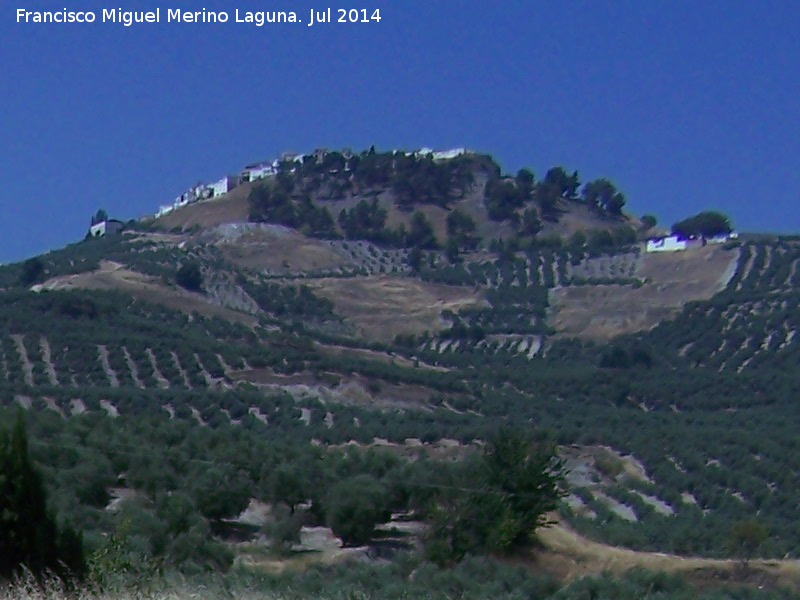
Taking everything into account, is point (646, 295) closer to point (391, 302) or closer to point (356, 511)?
point (391, 302)

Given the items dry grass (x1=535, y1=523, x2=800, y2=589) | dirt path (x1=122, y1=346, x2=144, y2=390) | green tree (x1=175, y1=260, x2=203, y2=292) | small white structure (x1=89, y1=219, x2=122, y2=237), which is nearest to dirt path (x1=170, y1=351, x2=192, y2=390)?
dirt path (x1=122, y1=346, x2=144, y2=390)

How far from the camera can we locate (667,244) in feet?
320

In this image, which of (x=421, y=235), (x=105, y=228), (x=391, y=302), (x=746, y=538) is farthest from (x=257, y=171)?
(x=746, y=538)

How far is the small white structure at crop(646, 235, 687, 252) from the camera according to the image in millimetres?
96375

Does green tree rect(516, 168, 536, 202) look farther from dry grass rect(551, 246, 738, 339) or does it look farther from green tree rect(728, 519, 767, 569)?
green tree rect(728, 519, 767, 569)

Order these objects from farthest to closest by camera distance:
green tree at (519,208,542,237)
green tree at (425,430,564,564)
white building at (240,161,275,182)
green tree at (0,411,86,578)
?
white building at (240,161,275,182) → green tree at (519,208,542,237) → green tree at (425,430,564,564) → green tree at (0,411,86,578)

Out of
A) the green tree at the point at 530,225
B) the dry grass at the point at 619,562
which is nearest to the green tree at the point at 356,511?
the dry grass at the point at 619,562

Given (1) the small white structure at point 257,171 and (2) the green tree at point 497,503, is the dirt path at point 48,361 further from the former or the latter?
(1) the small white structure at point 257,171

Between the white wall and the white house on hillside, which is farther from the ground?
the white wall

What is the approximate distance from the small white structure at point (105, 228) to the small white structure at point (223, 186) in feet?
34.4

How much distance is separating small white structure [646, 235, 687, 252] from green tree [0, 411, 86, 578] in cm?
8599

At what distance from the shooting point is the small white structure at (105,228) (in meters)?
126

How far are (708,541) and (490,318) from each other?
5705cm

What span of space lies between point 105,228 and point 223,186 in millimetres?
15668
